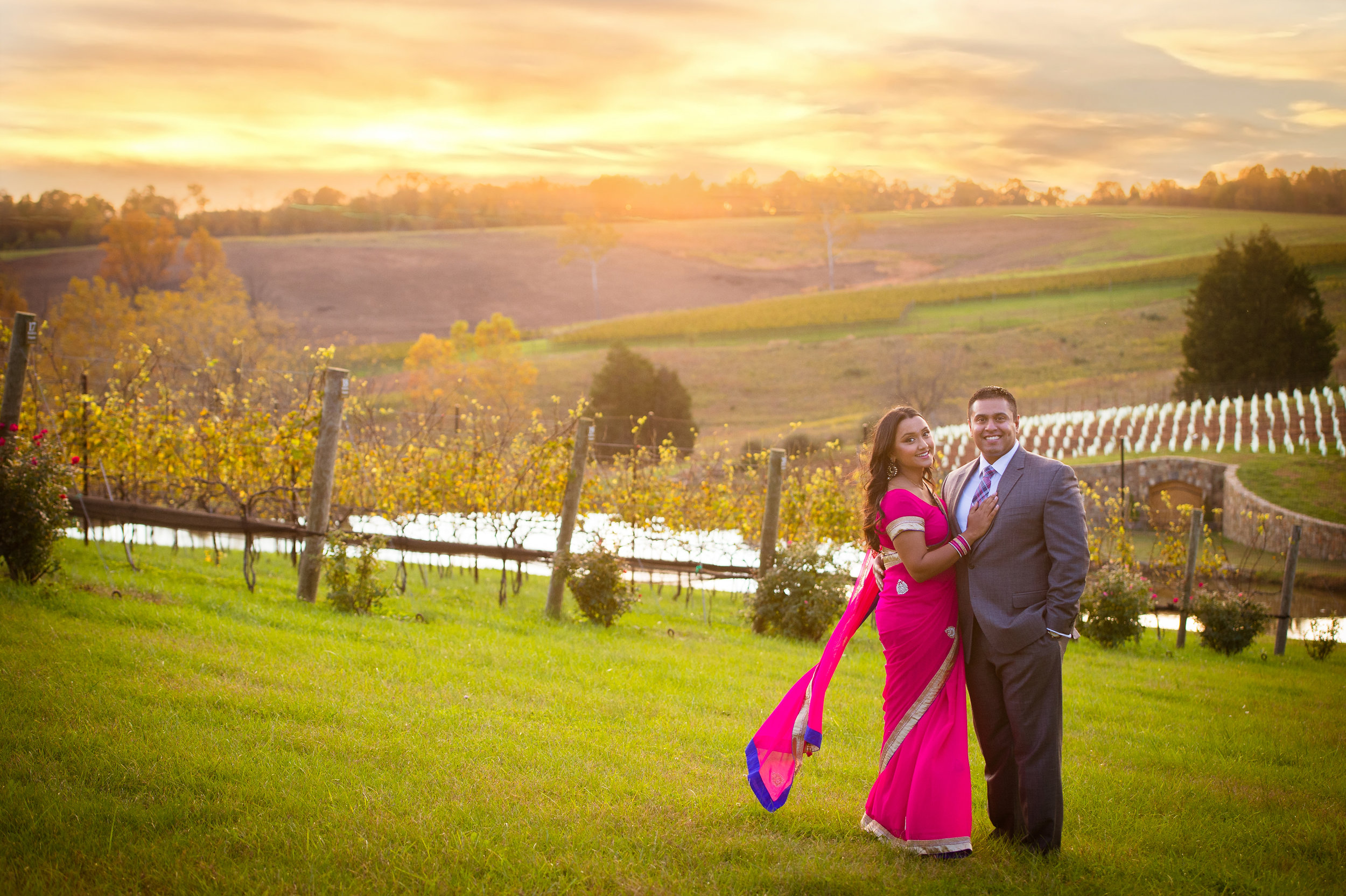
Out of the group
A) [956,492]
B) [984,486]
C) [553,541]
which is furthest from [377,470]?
[984,486]

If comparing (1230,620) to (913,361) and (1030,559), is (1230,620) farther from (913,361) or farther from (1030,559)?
(913,361)

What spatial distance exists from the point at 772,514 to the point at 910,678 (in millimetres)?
5387

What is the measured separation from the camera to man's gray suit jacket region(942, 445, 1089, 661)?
9.94ft

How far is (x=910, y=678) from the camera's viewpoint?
3266 millimetres

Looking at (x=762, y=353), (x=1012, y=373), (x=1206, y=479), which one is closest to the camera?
(x=1206, y=479)

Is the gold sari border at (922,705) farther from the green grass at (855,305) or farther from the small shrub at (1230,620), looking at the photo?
the green grass at (855,305)

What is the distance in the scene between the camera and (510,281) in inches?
2648

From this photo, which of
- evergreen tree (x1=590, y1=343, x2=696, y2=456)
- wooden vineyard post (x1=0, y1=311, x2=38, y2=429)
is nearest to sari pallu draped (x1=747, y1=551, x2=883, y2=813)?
wooden vineyard post (x1=0, y1=311, x2=38, y2=429)

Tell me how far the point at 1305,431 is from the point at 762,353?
2437 centimetres

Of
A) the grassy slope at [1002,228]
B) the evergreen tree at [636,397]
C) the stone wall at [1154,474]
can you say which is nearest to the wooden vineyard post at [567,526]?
the stone wall at [1154,474]

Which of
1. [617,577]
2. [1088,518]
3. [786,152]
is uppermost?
[786,152]

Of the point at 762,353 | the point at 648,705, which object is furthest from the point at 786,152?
the point at 648,705

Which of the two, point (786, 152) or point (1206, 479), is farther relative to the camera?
point (786, 152)

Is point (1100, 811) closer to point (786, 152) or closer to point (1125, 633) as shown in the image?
point (1125, 633)
